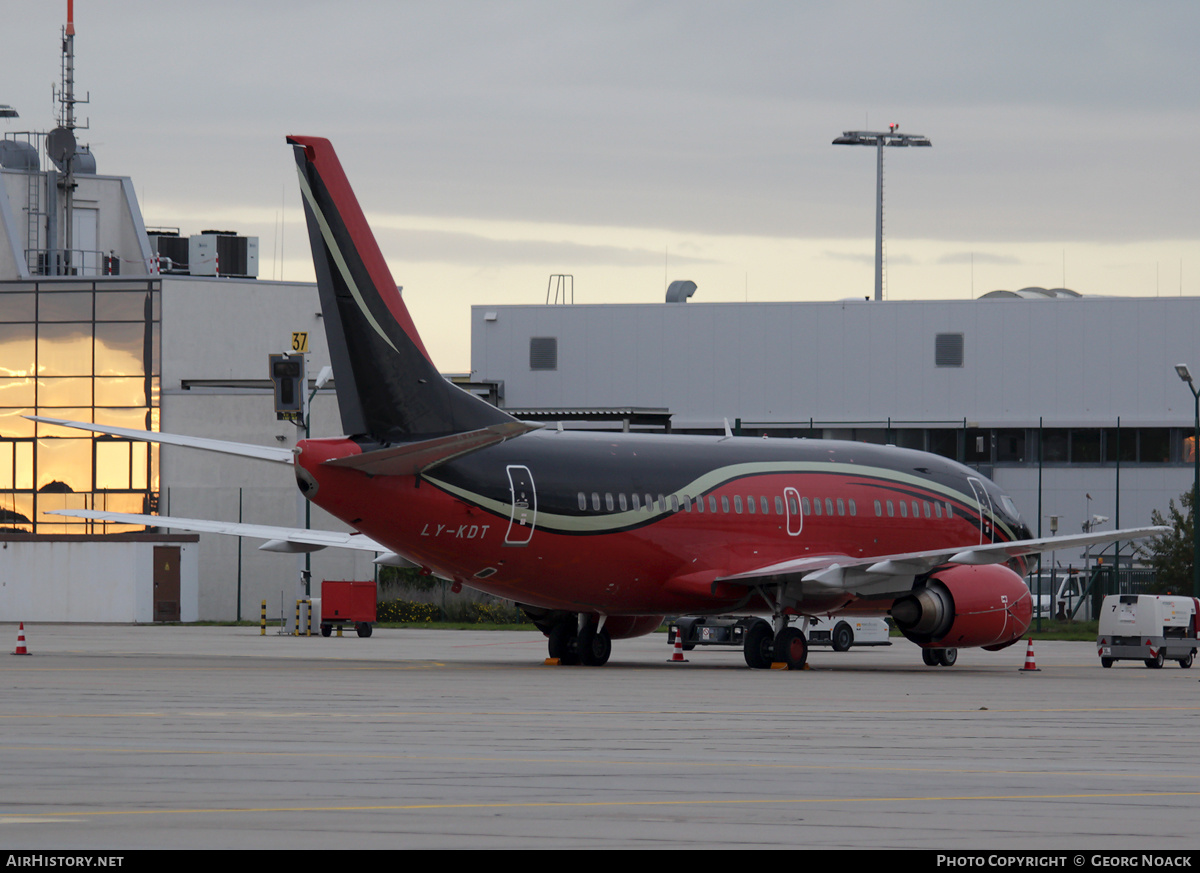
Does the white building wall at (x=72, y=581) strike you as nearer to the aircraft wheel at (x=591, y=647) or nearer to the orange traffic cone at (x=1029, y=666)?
the aircraft wheel at (x=591, y=647)

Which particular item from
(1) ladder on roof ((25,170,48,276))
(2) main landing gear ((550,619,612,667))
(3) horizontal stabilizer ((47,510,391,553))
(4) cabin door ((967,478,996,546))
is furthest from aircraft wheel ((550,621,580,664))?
(1) ladder on roof ((25,170,48,276))

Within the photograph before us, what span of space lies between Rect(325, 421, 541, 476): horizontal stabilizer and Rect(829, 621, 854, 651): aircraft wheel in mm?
19043

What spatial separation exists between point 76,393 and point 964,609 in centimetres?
4975

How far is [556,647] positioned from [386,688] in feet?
27.5

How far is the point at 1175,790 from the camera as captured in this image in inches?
481

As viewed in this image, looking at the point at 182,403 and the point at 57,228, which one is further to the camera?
the point at 57,228

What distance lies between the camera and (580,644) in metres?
31.0

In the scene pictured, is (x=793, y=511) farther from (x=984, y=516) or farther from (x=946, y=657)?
(x=984, y=516)

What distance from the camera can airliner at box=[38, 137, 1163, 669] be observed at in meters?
26.2

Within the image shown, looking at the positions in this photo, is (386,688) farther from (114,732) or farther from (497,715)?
(114,732)

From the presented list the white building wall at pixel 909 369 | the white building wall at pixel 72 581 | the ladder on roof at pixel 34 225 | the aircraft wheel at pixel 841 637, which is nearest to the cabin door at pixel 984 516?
the aircraft wheel at pixel 841 637

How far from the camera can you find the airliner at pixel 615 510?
85.9 ft

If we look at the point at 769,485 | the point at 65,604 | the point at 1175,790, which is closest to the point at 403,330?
the point at 769,485

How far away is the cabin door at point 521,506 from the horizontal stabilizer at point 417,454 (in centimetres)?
101
